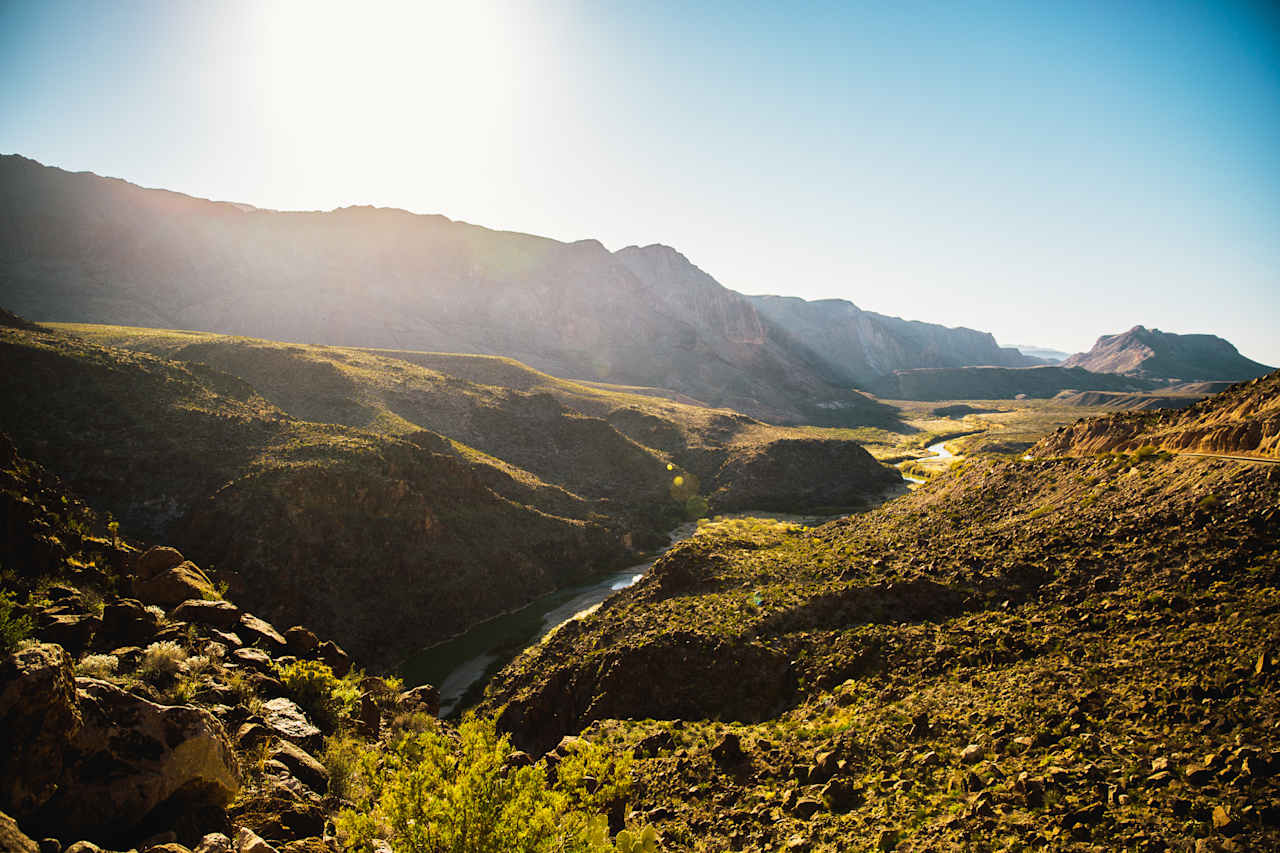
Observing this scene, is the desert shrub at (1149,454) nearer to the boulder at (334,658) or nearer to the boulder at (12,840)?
the boulder at (12,840)

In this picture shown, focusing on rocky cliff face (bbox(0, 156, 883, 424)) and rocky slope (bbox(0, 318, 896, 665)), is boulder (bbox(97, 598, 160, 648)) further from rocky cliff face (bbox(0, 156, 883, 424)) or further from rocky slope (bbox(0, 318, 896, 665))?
rocky cliff face (bbox(0, 156, 883, 424))

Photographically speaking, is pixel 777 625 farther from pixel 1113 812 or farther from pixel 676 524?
pixel 676 524

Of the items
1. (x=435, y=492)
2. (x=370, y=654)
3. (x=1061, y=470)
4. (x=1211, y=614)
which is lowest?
(x=370, y=654)

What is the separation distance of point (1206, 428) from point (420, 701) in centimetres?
2869

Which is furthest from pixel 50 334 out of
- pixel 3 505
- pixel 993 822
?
pixel 993 822

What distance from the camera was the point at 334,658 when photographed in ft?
61.5

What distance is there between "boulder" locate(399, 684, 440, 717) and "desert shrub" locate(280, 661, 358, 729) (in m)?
5.72

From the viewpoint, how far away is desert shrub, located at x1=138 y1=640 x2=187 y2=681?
1047cm

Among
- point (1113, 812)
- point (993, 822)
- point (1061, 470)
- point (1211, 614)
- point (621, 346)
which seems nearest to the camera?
point (1113, 812)

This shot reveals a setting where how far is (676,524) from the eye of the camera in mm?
67062

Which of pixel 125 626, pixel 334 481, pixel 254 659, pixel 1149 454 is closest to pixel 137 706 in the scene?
pixel 125 626

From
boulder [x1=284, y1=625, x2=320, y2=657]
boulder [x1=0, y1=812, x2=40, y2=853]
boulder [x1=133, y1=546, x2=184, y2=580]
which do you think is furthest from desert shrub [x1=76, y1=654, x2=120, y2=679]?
boulder [x1=284, y1=625, x2=320, y2=657]

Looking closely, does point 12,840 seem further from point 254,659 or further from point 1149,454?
point 1149,454

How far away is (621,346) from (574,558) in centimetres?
14163
